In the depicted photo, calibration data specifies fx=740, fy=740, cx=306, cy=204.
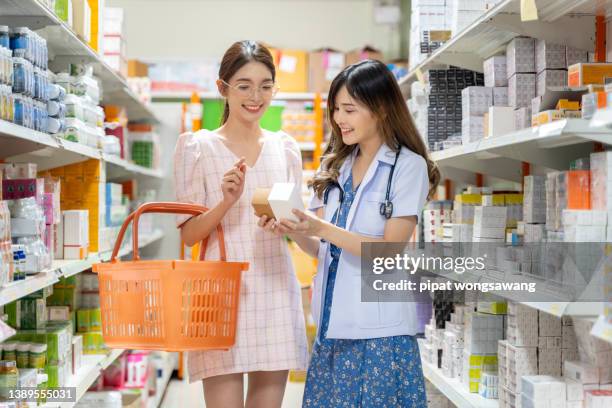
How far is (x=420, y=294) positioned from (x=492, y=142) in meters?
1.75

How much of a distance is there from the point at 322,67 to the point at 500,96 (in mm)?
4534

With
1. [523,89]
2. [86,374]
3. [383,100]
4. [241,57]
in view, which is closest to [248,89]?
[241,57]

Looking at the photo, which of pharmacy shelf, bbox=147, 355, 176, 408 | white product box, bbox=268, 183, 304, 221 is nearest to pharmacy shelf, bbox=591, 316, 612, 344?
white product box, bbox=268, 183, 304, 221

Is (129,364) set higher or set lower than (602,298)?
lower

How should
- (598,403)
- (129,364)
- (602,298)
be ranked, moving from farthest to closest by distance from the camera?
(129,364)
(598,403)
(602,298)

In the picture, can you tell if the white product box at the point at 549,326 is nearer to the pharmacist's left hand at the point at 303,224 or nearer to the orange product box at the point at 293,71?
the pharmacist's left hand at the point at 303,224

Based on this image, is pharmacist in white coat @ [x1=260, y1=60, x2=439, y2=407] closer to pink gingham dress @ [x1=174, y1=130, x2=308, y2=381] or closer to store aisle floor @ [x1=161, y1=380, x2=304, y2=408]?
pink gingham dress @ [x1=174, y1=130, x2=308, y2=381]

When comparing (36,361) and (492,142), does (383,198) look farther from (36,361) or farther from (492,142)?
(36,361)

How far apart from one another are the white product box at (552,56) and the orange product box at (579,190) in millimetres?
715

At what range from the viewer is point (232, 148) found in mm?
2758

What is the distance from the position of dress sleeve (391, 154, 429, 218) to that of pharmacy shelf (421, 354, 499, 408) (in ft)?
2.88

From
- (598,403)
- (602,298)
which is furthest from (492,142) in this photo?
(598,403)

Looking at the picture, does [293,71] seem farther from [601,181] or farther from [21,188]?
[601,181]

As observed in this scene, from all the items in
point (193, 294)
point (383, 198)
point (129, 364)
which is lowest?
point (129, 364)
